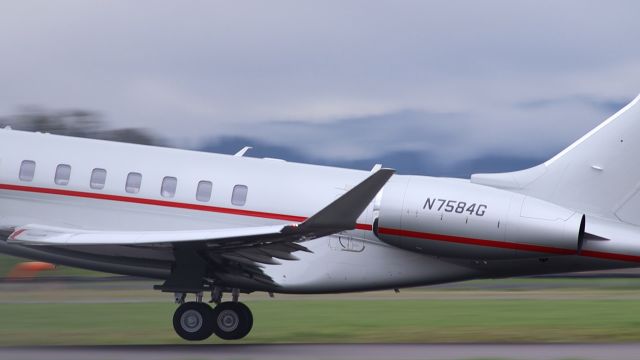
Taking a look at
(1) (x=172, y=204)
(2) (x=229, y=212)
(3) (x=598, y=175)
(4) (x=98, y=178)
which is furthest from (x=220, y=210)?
(3) (x=598, y=175)

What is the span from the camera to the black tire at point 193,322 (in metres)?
17.9

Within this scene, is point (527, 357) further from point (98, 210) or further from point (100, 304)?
point (100, 304)

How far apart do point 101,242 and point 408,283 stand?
16.9 feet

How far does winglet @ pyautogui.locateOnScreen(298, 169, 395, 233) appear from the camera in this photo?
615 inches

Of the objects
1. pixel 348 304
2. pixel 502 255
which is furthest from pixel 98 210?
pixel 348 304

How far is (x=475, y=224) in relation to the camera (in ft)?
57.5

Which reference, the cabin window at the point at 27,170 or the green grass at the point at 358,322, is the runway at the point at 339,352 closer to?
the green grass at the point at 358,322

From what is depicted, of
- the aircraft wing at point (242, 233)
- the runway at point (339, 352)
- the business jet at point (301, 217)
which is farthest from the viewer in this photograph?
the business jet at point (301, 217)

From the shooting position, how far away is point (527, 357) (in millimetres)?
15406

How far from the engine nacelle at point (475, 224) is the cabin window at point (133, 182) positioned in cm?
401

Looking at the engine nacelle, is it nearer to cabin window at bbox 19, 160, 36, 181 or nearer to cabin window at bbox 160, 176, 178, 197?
cabin window at bbox 160, 176, 178, 197

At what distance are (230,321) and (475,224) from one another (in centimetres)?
440

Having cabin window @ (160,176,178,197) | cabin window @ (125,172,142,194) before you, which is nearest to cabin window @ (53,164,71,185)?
cabin window @ (125,172,142,194)

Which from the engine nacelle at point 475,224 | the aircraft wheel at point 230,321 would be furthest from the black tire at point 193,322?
the engine nacelle at point 475,224
